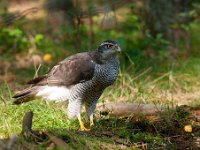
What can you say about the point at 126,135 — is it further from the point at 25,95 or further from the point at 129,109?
the point at 25,95

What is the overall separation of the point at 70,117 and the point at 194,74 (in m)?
3.40

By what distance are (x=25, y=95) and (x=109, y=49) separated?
3.47ft

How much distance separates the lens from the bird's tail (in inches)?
268

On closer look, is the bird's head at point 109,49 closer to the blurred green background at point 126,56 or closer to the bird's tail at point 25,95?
the blurred green background at point 126,56

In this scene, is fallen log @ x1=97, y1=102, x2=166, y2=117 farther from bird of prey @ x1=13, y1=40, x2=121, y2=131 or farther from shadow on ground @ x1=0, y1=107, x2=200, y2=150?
bird of prey @ x1=13, y1=40, x2=121, y2=131

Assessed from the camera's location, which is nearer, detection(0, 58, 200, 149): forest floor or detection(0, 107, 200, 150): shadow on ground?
detection(0, 107, 200, 150): shadow on ground

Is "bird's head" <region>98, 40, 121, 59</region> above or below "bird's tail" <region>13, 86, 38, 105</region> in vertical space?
above

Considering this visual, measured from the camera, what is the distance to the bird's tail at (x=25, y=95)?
680cm

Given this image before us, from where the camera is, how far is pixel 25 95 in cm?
682

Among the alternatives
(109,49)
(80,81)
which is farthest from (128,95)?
(80,81)

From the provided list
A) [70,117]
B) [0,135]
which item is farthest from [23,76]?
[0,135]

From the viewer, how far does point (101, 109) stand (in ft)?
23.7

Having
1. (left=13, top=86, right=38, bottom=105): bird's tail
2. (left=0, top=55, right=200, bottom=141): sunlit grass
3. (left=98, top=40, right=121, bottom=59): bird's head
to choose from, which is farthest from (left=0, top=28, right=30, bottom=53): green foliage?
(left=98, top=40, right=121, bottom=59): bird's head

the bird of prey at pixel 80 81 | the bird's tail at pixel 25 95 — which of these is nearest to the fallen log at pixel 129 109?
the bird of prey at pixel 80 81
